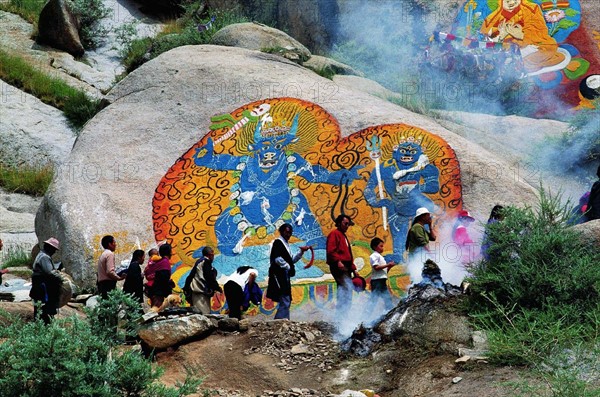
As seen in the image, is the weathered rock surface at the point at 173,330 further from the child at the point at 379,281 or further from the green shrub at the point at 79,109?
the green shrub at the point at 79,109

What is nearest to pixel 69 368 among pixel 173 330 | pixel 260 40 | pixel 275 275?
pixel 173 330

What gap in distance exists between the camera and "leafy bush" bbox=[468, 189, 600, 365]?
966 centimetres

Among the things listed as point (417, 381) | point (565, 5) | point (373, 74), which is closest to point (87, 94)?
point (373, 74)

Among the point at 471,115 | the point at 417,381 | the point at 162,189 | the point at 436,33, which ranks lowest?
the point at 417,381

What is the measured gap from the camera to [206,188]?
16.3m

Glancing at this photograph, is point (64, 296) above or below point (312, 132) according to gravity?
below

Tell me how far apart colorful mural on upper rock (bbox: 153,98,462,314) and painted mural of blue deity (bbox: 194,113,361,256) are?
15mm

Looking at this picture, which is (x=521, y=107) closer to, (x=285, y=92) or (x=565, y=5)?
(x=565, y=5)

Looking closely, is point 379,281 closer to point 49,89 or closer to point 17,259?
point 17,259

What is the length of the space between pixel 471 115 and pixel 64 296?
962cm

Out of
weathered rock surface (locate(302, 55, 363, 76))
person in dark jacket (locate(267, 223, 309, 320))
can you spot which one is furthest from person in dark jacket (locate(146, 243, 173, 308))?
weathered rock surface (locate(302, 55, 363, 76))

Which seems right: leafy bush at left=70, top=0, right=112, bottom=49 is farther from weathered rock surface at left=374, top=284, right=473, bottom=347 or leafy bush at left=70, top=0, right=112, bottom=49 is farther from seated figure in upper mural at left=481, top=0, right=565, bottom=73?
weathered rock surface at left=374, top=284, right=473, bottom=347

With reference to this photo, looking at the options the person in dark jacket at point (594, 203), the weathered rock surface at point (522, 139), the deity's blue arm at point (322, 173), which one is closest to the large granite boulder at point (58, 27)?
the weathered rock surface at point (522, 139)

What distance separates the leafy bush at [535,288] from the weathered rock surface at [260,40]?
10407mm
